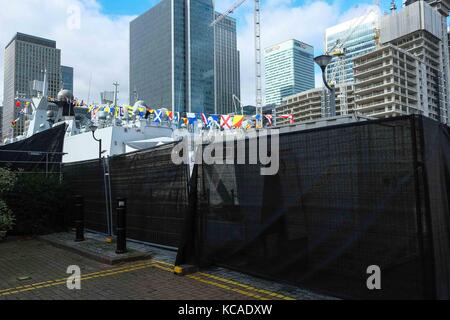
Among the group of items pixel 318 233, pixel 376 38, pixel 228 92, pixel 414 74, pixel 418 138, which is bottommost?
pixel 318 233

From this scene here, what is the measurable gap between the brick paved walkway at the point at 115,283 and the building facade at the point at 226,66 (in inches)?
2591

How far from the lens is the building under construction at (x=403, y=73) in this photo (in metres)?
97.4

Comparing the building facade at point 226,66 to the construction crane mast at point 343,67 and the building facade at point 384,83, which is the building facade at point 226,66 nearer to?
the construction crane mast at point 343,67

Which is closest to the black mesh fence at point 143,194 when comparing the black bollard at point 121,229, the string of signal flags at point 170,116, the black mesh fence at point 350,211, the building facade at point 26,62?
the black bollard at point 121,229

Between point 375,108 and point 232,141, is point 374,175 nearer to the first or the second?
point 232,141

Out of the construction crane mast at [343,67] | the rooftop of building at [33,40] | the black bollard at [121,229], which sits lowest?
the black bollard at [121,229]

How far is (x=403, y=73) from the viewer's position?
338ft

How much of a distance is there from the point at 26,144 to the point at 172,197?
280 inches

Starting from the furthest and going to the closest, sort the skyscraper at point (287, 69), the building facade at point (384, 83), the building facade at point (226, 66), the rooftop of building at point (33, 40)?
the skyscraper at point (287, 69) < the building facade at point (384, 83) < the building facade at point (226, 66) < the rooftop of building at point (33, 40)

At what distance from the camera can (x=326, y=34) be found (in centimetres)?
12562

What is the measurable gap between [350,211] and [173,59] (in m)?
61.6

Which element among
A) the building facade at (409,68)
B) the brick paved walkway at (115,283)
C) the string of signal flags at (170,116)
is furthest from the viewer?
the building facade at (409,68)
